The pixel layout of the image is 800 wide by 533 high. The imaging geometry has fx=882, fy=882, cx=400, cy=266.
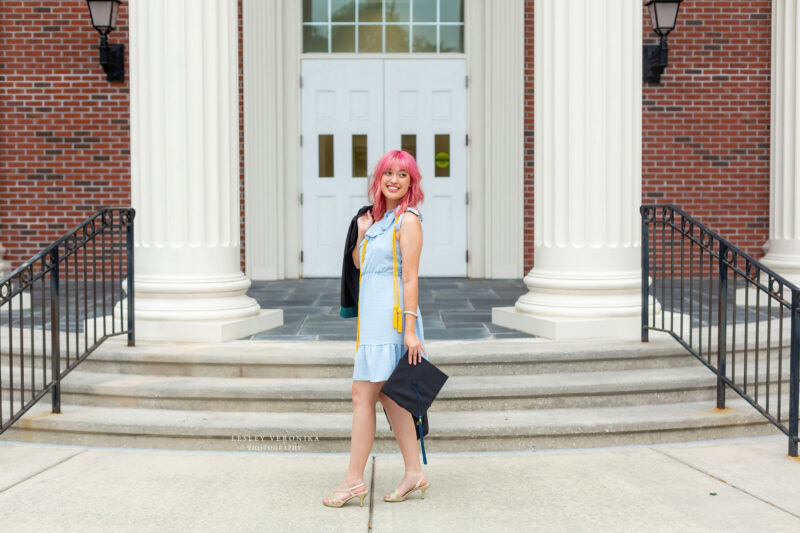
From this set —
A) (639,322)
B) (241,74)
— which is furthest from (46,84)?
(639,322)

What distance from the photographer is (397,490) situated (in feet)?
12.9

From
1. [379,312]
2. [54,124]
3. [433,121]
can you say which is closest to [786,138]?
[433,121]

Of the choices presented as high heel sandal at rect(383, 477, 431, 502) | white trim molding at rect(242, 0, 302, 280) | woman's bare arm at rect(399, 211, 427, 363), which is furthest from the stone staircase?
white trim molding at rect(242, 0, 302, 280)

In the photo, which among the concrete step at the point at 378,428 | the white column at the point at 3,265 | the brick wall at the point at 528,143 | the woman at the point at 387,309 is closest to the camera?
the woman at the point at 387,309

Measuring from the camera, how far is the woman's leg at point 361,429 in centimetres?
384

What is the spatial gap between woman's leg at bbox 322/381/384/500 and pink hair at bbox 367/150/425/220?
0.76m

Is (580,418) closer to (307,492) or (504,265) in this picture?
(307,492)

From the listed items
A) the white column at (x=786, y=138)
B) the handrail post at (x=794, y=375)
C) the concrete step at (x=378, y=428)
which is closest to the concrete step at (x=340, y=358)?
the concrete step at (x=378, y=428)

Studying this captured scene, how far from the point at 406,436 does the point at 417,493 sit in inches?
13.4

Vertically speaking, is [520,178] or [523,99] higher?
[523,99]

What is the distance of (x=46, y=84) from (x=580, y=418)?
24.9 ft

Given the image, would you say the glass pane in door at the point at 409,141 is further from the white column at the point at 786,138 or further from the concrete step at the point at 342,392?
the concrete step at the point at 342,392

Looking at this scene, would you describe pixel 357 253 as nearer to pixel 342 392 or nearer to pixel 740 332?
pixel 342 392

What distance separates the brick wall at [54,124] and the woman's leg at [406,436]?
23.0 feet
